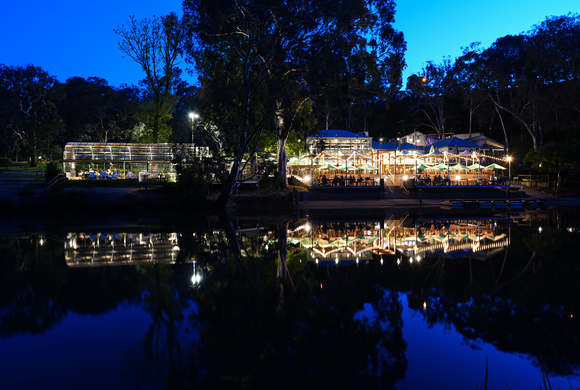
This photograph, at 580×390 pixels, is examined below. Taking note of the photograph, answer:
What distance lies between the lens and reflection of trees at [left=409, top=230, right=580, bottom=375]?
22.2 feet

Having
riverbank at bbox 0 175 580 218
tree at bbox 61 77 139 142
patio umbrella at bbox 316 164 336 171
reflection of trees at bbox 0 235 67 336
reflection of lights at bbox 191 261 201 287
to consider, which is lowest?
reflection of trees at bbox 0 235 67 336

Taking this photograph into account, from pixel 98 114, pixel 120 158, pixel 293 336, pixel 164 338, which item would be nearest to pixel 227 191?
pixel 120 158

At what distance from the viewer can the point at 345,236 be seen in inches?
757

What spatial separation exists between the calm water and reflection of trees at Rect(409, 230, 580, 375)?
Answer: 1.6 inches

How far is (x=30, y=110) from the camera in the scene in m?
61.3

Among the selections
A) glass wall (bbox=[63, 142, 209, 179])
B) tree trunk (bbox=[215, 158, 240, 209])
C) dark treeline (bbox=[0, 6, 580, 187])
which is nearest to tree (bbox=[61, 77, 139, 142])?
dark treeline (bbox=[0, 6, 580, 187])

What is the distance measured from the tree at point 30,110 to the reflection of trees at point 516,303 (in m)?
53.1

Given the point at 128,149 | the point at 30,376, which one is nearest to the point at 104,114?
the point at 128,149

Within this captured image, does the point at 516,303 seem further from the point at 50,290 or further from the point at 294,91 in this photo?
the point at 294,91

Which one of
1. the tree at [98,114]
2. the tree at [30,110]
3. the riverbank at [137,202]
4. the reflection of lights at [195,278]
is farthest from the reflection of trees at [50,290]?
the tree at [98,114]

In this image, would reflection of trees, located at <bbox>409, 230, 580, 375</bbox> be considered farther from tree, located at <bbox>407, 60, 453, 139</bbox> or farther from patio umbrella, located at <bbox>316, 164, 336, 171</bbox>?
tree, located at <bbox>407, 60, 453, 139</bbox>

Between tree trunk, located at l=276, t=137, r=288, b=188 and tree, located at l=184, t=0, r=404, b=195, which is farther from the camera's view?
tree trunk, located at l=276, t=137, r=288, b=188

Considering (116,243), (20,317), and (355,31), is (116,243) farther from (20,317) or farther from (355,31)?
(355,31)

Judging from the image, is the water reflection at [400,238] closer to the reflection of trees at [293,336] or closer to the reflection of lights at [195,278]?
the reflection of lights at [195,278]
